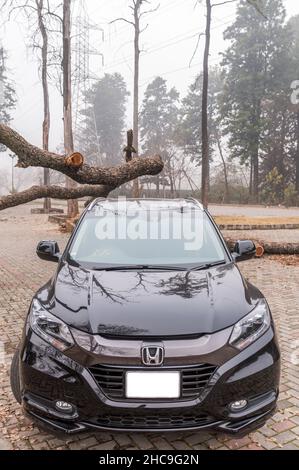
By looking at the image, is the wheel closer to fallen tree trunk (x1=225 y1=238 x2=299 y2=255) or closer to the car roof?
the car roof

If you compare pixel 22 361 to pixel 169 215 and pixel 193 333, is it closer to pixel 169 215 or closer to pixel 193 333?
pixel 193 333

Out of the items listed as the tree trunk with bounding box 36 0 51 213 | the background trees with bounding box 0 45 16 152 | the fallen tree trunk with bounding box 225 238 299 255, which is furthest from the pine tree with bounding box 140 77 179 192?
the fallen tree trunk with bounding box 225 238 299 255

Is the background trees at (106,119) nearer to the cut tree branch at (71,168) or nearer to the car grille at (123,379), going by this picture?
the cut tree branch at (71,168)

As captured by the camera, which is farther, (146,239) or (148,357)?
(146,239)

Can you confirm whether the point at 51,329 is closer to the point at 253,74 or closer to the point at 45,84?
the point at 45,84

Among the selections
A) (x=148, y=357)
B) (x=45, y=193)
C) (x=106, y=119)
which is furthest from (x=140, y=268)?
(x=106, y=119)

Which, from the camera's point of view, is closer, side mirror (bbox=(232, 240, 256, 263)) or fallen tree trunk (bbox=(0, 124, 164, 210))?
side mirror (bbox=(232, 240, 256, 263))

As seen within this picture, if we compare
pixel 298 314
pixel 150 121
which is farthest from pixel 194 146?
pixel 298 314

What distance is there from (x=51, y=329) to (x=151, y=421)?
2.80ft

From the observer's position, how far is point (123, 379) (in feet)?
8.43

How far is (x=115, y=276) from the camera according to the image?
348cm

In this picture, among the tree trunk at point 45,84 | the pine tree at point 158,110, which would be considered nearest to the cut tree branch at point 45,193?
the tree trunk at point 45,84

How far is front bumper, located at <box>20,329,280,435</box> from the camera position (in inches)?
101

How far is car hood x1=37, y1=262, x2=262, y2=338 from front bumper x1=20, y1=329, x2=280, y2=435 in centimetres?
24
